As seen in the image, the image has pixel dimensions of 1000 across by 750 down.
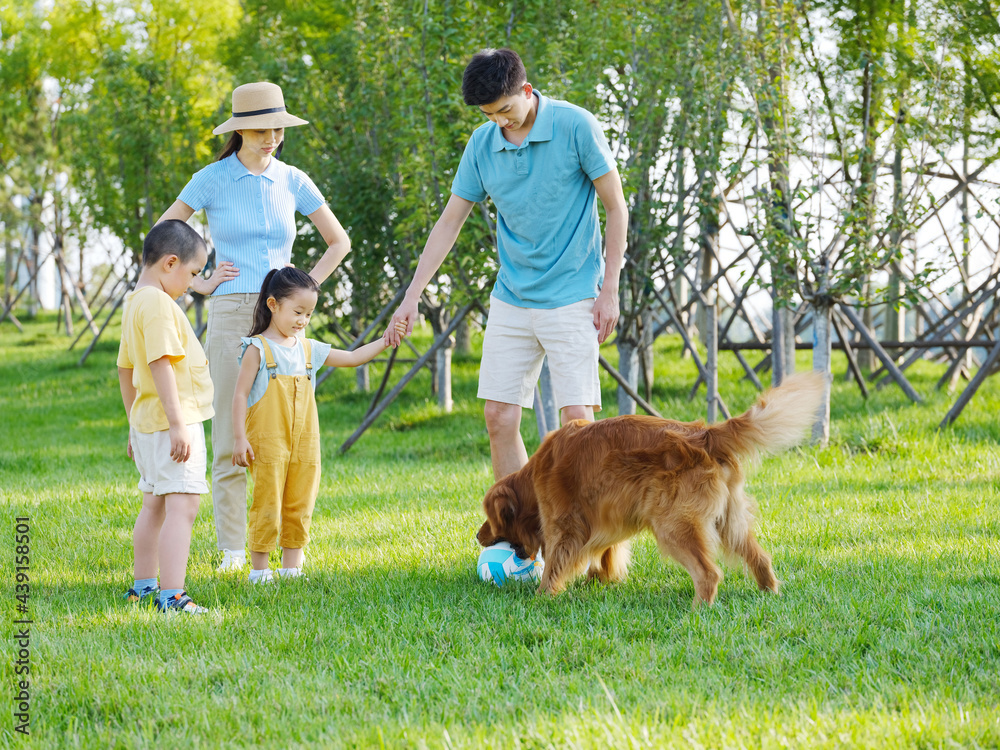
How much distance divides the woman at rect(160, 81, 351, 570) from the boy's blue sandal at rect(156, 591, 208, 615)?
72 centimetres

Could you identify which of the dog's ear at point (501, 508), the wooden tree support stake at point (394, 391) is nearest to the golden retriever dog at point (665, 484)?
the dog's ear at point (501, 508)

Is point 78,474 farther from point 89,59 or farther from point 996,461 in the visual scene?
point 89,59

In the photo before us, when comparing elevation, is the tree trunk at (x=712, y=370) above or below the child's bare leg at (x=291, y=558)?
above

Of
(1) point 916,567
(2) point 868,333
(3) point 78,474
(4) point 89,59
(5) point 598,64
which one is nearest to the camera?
(1) point 916,567

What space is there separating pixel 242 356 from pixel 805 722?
104 inches

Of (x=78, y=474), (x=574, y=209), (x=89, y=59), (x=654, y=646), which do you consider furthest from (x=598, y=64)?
(x=89, y=59)

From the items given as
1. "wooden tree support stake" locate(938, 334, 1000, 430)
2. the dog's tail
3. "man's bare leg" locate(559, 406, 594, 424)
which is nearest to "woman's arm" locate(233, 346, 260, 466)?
"man's bare leg" locate(559, 406, 594, 424)

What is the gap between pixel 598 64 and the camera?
7.46 metres

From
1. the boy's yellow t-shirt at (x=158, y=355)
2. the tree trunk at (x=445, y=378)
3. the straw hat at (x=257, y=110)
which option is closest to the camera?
the boy's yellow t-shirt at (x=158, y=355)

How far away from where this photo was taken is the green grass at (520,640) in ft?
7.65

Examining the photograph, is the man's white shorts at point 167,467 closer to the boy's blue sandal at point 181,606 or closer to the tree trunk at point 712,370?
the boy's blue sandal at point 181,606

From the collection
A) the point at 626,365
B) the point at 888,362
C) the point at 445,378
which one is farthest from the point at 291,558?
the point at 888,362

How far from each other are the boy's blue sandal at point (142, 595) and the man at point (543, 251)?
4.63 ft

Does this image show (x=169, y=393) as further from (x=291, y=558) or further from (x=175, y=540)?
(x=291, y=558)
